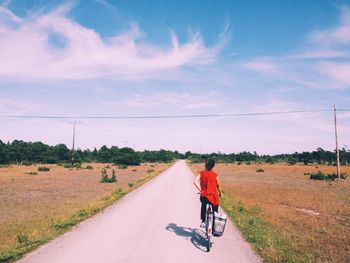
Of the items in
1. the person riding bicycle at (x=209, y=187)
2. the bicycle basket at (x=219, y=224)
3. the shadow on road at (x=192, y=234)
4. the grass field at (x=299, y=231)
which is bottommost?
the grass field at (x=299, y=231)

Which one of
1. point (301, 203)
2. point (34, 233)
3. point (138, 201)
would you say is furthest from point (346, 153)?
point (34, 233)

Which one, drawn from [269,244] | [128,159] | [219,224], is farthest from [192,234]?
[128,159]

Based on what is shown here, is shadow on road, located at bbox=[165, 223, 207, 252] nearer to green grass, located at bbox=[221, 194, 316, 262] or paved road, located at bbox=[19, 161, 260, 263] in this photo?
paved road, located at bbox=[19, 161, 260, 263]

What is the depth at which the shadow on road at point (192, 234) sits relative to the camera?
8.46 meters

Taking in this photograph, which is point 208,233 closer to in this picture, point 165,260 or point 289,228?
point 165,260

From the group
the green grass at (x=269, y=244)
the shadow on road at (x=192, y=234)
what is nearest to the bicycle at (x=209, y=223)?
the shadow on road at (x=192, y=234)

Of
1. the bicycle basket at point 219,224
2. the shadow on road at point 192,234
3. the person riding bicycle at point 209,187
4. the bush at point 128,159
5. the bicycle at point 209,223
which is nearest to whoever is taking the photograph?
the bicycle at point 209,223

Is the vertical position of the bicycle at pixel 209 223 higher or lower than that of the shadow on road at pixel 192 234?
higher

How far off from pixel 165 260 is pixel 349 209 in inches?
629

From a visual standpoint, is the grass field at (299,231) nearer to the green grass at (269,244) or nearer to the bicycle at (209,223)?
the green grass at (269,244)

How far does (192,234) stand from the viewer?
959 cm

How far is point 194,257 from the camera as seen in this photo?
7234 millimetres

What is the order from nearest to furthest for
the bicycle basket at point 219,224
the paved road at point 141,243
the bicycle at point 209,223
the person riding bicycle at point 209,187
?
the paved road at point 141,243
the bicycle at point 209,223
the bicycle basket at point 219,224
the person riding bicycle at point 209,187

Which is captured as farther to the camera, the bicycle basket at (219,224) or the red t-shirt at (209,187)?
the red t-shirt at (209,187)
